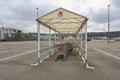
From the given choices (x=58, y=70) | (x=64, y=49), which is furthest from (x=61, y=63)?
(x=64, y=49)

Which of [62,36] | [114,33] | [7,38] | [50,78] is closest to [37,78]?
[50,78]

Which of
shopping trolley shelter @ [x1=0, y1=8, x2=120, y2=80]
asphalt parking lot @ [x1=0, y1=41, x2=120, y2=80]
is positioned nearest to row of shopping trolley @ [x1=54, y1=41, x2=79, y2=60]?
shopping trolley shelter @ [x1=0, y1=8, x2=120, y2=80]

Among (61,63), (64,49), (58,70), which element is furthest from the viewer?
(64,49)

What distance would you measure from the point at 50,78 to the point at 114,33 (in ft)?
282

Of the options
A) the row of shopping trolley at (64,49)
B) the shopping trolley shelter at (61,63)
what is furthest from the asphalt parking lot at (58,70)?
the row of shopping trolley at (64,49)

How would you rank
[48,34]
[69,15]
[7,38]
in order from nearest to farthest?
[69,15]
[48,34]
[7,38]

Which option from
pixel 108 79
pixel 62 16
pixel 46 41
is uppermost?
pixel 62 16

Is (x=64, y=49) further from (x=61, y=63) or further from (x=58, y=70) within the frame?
(x=58, y=70)

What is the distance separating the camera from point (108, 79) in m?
4.97

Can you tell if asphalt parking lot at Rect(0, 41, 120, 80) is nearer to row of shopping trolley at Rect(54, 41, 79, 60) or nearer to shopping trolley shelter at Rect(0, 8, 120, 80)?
shopping trolley shelter at Rect(0, 8, 120, 80)

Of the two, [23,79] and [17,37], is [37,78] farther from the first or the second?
[17,37]

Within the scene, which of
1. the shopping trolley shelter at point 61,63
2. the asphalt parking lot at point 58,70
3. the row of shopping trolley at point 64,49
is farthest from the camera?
the row of shopping trolley at point 64,49

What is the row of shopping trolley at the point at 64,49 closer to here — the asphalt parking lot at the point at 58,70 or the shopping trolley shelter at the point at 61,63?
the shopping trolley shelter at the point at 61,63

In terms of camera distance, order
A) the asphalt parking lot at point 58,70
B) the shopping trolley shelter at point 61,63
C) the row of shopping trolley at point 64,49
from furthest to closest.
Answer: the row of shopping trolley at point 64,49 → the shopping trolley shelter at point 61,63 → the asphalt parking lot at point 58,70
